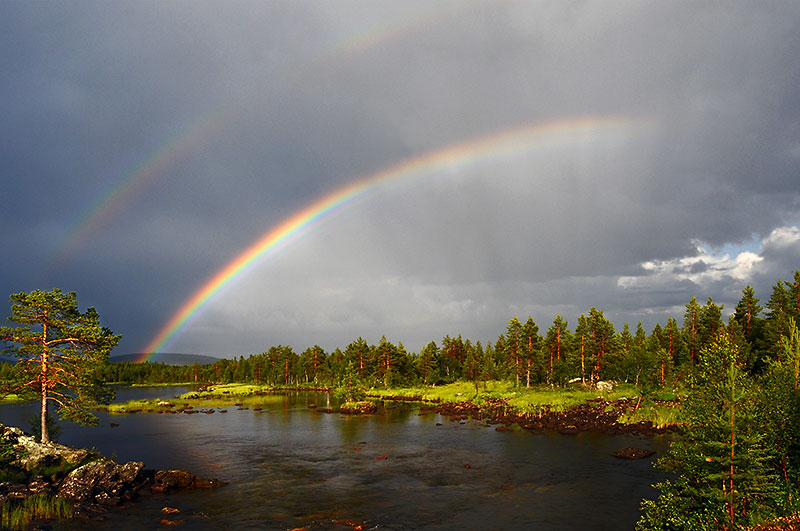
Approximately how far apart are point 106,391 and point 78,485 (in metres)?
10.8

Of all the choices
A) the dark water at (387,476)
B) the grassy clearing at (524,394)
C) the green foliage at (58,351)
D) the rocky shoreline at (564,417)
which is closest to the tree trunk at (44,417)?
the green foliage at (58,351)

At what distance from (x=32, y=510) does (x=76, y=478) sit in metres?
4.14

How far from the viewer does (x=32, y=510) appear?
1267 inches

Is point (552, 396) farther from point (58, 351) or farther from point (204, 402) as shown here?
point (204, 402)

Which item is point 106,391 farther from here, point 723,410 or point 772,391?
Result: point 772,391

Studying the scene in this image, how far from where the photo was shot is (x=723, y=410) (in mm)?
19781

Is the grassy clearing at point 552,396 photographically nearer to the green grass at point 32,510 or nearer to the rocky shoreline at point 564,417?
the rocky shoreline at point 564,417

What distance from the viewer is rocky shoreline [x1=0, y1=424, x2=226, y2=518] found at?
114ft

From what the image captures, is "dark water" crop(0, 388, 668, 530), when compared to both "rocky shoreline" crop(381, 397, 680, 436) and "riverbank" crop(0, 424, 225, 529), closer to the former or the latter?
"riverbank" crop(0, 424, 225, 529)

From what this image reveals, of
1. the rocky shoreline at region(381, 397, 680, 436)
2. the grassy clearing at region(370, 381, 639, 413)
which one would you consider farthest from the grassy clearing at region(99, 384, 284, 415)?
the rocky shoreline at region(381, 397, 680, 436)

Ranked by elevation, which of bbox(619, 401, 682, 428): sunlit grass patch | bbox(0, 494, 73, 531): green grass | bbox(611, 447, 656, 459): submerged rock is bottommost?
bbox(619, 401, 682, 428): sunlit grass patch

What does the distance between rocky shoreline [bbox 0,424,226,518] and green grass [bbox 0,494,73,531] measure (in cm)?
58

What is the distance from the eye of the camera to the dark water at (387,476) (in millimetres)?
32125

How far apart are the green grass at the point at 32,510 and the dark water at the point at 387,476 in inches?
126
